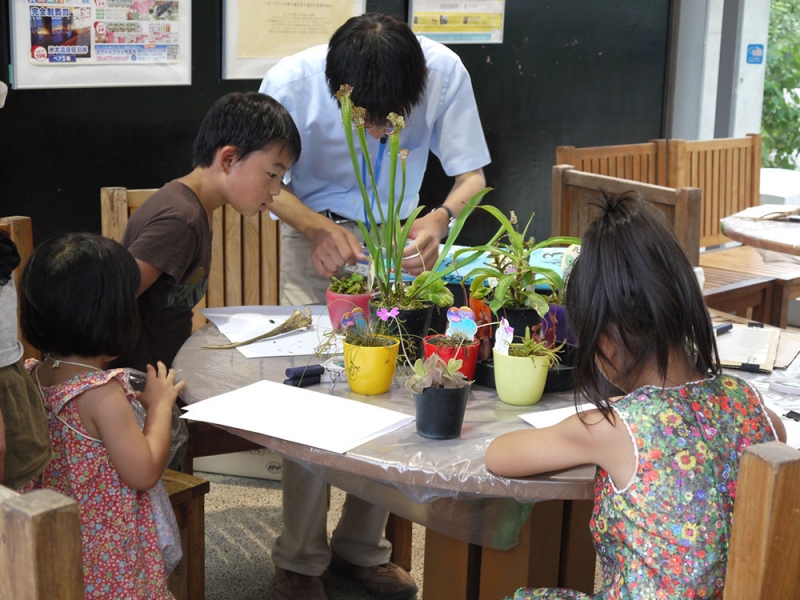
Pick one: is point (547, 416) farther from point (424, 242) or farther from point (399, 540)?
point (399, 540)

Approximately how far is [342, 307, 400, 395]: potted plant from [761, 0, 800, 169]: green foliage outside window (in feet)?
11.7

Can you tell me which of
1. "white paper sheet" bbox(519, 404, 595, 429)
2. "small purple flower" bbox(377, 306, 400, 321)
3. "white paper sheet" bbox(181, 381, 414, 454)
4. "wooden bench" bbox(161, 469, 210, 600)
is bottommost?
"wooden bench" bbox(161, 469, 210, 600)

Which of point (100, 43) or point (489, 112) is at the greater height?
point (100, 43)

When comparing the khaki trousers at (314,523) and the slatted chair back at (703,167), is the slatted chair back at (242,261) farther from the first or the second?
the slatted chair back at (703,167)

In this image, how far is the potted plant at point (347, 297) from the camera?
1896mm

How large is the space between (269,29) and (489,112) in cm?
113

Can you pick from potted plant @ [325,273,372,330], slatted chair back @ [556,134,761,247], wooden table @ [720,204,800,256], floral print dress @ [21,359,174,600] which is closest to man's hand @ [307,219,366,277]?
potted plant @ [325,273,372,330]

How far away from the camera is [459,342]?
1.65 m

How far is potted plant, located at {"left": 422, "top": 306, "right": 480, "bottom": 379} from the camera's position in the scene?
1.64 meters

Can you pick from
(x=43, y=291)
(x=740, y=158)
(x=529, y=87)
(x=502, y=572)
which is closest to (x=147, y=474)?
(x=43, y=291)

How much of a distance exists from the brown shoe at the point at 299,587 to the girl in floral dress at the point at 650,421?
1.14 meters

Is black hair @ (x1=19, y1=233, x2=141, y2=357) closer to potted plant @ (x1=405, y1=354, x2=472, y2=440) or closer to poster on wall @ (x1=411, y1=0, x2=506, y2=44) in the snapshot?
potted plant @ (x1=405, y1=354, x2=472, y2=440)

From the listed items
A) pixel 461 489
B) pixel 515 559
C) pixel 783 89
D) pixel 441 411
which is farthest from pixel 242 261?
pixel 783 89

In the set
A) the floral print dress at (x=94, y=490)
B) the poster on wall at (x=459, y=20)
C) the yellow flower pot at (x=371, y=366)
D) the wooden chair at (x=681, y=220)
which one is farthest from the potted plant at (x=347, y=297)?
the poster on wall at (x=459, y=20)
